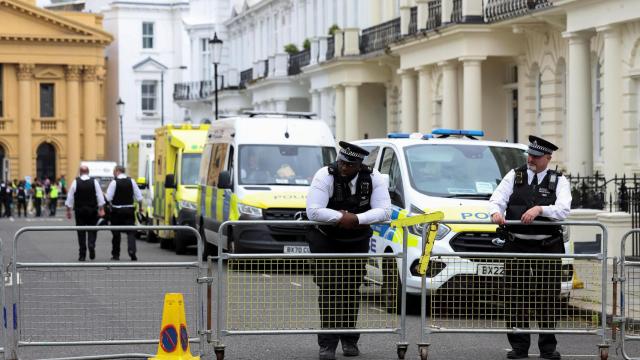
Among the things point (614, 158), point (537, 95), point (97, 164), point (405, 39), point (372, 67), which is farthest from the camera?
point (97, 164)

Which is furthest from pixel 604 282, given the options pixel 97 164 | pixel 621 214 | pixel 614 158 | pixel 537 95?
pixel 97 164

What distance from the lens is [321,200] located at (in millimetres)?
12148

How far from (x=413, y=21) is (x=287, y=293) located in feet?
86.4

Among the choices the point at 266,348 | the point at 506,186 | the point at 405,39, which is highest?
the point at 405,39

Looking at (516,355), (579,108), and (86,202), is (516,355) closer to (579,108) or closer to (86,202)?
(86,202)

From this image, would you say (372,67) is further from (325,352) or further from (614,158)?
(325,352)

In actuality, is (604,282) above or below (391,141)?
below

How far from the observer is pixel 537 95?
33.5 metres

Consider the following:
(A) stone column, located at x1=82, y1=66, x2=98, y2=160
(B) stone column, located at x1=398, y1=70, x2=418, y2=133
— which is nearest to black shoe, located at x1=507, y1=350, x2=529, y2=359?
(B) stone column, located at x1=398, y1=70, x2=418, y2=133

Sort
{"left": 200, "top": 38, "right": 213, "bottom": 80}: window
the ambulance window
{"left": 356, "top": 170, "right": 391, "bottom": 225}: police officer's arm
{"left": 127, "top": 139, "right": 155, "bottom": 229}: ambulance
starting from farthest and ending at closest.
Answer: {"left": 200, "top": 38, "right": 213, "bottom": 80}: window, {"left": 127, "top": 139, "right": 155, "bottom": 229}: ambulance, the ambulance window, {"left": 356, "top": 170, "right": 391, "bottom": 225}: police officer's arm

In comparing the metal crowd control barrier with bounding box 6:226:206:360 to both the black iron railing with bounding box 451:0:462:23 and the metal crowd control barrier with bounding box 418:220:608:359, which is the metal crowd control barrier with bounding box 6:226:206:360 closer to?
the metal crowd control barrier with bounding box 418:220:608:359

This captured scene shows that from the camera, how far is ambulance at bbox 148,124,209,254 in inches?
1095

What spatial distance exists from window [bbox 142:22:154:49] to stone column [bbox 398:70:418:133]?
2309 inches

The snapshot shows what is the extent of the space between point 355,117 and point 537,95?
1231 cm
